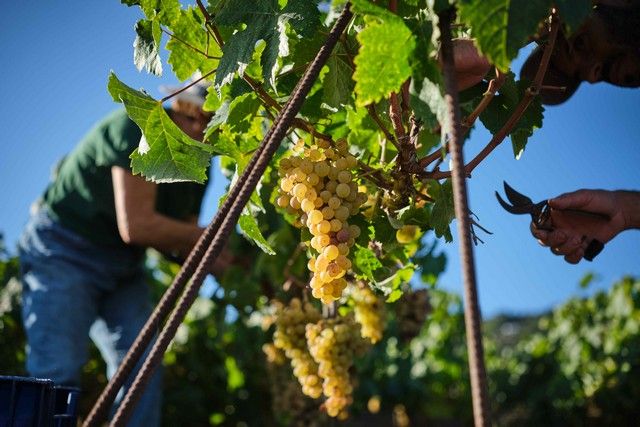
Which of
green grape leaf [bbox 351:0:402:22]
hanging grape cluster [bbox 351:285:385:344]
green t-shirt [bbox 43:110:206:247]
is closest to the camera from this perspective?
green grape leaf [bbox 351:0:402:22]

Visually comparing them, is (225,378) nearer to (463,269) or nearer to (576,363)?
(576,363)

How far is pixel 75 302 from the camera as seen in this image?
106 inches

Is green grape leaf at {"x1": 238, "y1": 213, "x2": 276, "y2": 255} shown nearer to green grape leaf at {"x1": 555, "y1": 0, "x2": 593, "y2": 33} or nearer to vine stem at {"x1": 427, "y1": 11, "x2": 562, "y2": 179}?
vine stem at {"x1": 427, "y1": 11, "x2": 562, "y2": 179}

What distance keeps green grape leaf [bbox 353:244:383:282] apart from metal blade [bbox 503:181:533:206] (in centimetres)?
36

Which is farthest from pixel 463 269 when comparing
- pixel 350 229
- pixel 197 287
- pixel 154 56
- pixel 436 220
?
pixel 154 56

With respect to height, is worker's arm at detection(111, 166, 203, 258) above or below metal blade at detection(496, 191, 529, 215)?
above

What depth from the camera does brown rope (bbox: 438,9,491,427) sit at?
0.83 metres

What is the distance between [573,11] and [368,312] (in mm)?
1507

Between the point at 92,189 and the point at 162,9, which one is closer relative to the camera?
the point at 162,9

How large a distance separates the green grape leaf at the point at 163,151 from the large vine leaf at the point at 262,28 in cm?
19

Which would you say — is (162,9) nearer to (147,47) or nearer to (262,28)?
(147,47)

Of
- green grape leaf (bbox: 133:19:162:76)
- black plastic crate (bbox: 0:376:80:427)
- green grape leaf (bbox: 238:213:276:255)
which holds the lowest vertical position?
black plastic crate (bbox: 0:376:80:427)

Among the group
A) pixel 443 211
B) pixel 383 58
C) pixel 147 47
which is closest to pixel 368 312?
pixel 443 211

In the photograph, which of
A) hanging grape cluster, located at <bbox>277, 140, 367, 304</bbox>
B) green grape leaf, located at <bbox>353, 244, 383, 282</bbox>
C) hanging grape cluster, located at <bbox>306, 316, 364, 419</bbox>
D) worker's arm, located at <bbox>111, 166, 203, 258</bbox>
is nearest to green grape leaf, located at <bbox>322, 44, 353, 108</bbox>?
hanging grape cluster, located at <bbox>277, 140, 367, 304</bbox>
